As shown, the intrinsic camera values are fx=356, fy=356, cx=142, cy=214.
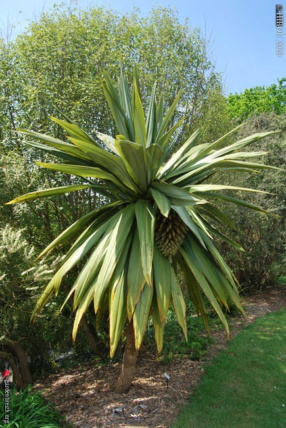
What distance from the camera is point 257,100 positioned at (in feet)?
87.6

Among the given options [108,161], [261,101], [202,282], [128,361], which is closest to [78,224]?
[108,161]

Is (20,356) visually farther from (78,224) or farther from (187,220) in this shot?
(187,220)

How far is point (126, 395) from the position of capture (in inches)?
186

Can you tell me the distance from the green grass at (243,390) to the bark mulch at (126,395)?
0.19 metres

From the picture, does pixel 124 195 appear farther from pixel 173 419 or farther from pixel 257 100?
pixel 257 100

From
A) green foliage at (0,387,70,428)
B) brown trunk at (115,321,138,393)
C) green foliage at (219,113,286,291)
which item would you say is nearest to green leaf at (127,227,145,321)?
brown trunk at (115,321,138,393)

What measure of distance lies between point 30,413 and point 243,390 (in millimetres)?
2903

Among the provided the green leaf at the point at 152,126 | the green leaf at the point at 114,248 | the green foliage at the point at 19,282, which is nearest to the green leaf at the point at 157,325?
the green leaf at the point at 114,248

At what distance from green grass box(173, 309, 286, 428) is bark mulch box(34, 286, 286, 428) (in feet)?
0.61

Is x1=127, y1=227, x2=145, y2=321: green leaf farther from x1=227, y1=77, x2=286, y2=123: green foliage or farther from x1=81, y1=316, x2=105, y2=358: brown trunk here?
x1=227, y1=77, x2=286, y2=123: green foliage

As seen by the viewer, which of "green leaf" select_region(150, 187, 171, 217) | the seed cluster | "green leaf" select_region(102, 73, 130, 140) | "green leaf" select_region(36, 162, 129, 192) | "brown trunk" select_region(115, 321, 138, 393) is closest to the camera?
"green leaf" select_region(150, 187, 171, 217)

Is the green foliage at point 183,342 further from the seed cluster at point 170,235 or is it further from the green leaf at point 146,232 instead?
the green leaf at point 146,232

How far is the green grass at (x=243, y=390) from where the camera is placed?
4250 millimetres

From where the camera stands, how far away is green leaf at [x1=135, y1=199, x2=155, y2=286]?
3.26 meters
